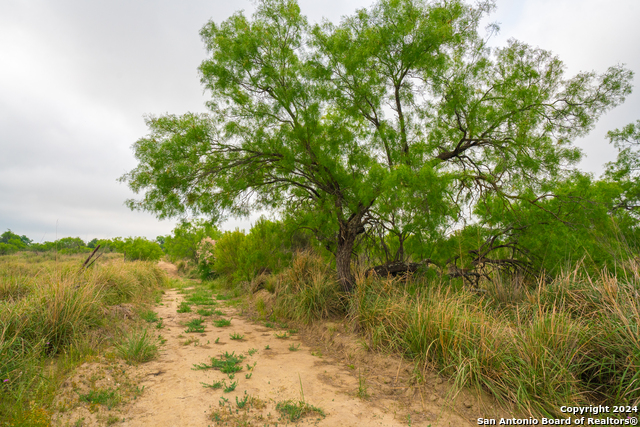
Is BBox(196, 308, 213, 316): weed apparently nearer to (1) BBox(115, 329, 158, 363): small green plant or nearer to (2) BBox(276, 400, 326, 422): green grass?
(1) BBox(115, 329, 158, 363): small green plant

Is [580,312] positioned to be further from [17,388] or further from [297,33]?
[297,33]

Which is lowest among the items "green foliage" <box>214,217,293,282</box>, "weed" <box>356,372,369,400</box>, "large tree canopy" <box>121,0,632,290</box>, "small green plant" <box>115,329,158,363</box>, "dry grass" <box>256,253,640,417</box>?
"weed" <box>356,372,369,400</box>

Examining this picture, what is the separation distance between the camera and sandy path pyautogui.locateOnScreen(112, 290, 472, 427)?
3111 millimetres

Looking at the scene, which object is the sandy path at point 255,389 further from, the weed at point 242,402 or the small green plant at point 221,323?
the small green plant at point 221,323

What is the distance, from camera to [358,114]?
707 cm

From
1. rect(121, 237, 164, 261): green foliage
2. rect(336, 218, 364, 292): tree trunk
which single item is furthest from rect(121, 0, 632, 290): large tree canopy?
rect(121, 237, 164, 261): green foliage

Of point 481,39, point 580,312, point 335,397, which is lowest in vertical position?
point 335,397

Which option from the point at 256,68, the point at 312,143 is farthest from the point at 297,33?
the point at 312,143

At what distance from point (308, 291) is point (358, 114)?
4.26 metres

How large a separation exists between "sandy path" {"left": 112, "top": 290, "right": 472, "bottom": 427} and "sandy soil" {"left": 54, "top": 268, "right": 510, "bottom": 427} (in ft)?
0.03

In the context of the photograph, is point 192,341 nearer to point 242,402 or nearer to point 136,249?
point 242,402

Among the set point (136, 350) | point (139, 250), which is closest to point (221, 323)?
point (136, 350)

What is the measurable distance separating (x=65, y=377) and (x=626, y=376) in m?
6.02

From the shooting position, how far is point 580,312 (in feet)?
13.8
